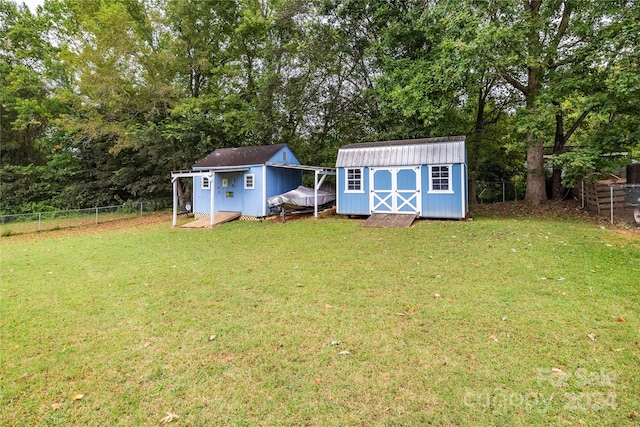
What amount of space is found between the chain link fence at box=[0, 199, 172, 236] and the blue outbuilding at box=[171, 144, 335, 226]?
13.9ft

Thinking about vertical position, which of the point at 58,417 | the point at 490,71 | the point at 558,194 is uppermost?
the point at 490,71

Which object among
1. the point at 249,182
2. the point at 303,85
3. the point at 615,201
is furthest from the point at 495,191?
the point at 249,182

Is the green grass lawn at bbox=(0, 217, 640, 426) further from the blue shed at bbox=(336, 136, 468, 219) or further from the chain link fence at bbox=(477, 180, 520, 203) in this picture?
the chain link fence at bbox=(477, 180, 520, 203)

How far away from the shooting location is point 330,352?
3262 mm

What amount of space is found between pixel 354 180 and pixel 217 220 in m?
6.13

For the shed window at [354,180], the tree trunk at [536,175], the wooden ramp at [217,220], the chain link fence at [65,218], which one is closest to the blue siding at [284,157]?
the wooden ramp at [217,220]

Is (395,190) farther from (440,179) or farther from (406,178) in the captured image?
(440,179)

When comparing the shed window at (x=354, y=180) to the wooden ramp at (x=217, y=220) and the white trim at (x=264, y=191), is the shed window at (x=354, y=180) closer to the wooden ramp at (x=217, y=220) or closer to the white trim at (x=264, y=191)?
the white trim at (x=264, y=191)

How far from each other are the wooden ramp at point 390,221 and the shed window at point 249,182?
5591 millimetres

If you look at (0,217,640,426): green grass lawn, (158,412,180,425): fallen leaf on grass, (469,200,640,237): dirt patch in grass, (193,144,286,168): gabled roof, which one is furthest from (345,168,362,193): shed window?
(158,412,180,425): fallen leaf on grass

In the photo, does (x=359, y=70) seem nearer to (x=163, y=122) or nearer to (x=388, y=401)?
(x=163, y=122)

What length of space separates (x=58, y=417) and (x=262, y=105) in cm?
1812

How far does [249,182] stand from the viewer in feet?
48.0

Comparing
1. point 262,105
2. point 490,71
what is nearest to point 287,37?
point 262,105
